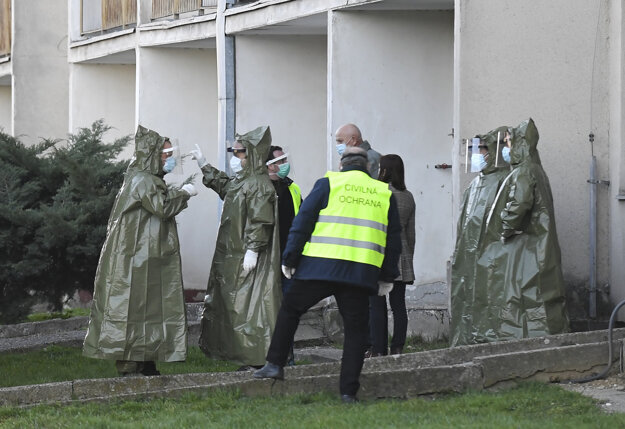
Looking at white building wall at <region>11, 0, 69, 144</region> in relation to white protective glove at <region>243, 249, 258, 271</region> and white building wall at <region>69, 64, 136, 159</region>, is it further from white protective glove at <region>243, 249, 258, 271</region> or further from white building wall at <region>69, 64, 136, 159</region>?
white protective glove at <region>243, 249, 258, 271</region>

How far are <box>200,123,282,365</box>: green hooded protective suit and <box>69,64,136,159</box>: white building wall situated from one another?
9.69m

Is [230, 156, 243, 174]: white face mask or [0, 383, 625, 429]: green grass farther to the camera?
[230, 156, 243, 174]: white face mask

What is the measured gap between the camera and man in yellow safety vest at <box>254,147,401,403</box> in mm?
6844

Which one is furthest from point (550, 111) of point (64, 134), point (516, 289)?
point (64, 134)

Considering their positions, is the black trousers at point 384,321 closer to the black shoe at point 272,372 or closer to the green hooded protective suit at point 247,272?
the green hooded protective suit at point 247,272

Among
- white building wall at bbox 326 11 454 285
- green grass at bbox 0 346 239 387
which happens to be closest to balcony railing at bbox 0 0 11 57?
white building wall at bbox 326 11 454 285

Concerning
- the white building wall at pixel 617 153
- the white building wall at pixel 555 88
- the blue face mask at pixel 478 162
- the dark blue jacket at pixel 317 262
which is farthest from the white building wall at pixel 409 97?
the dark blue jacket at pixel 317 262

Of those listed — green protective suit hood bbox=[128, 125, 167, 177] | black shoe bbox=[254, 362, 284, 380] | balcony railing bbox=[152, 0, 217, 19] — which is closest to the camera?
black shoe bbox=[254, 362, 284, 380]

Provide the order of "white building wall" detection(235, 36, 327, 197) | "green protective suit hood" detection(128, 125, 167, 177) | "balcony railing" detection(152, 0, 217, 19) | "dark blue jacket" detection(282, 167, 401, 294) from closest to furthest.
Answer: "dark blue jacket" detection(282, 167, 401, 294), "green protective suit hood" detection(128, 125, 167, 177), "white building wall" detection(235, 36, 327, 197), "balcony railing" detection(152, 0, 217, 19)

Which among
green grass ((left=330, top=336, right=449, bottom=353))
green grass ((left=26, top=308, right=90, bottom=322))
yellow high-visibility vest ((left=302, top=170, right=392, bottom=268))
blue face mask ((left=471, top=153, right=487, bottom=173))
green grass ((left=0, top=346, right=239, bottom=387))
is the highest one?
blue face mask ((left=471, top=153, right=487, bottom=173))

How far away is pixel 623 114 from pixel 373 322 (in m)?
2.84

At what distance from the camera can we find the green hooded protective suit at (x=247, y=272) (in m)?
8.68

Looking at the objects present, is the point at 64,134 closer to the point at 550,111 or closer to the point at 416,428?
the point at 550,111

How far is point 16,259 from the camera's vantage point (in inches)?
402
